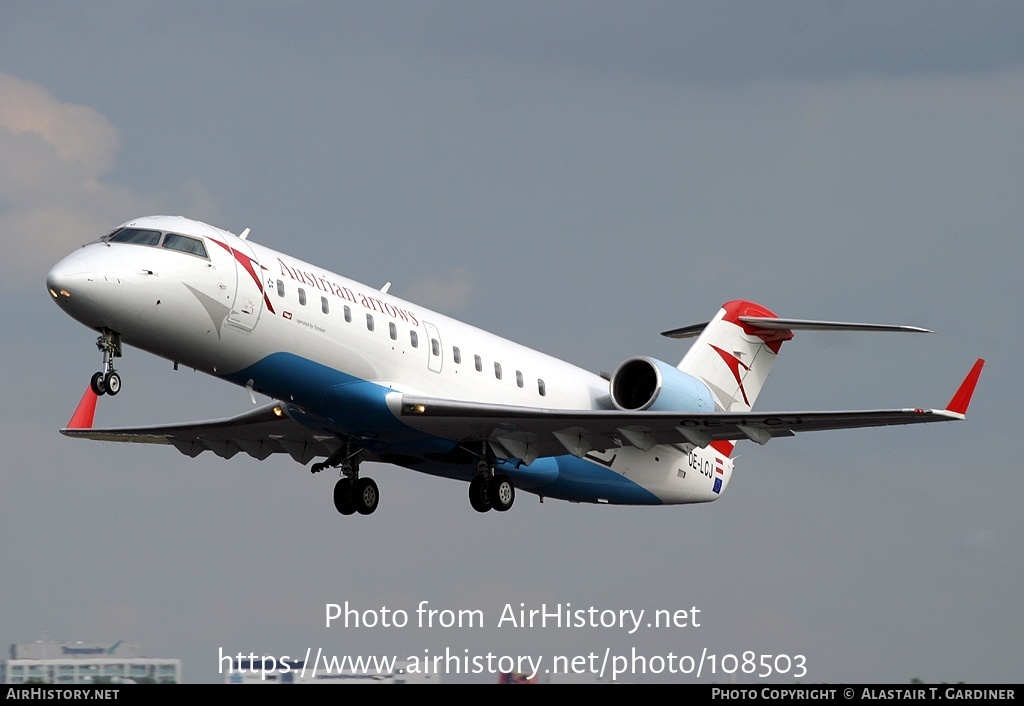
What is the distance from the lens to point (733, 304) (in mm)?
31938

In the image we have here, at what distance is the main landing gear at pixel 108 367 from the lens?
22.6 metres

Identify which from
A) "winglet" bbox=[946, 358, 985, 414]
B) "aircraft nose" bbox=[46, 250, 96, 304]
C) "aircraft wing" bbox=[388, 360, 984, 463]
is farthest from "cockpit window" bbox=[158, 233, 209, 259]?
"winglet" bbox=[946, 358, 985, 414]

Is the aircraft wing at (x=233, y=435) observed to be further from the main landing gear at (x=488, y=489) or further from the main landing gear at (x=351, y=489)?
the main landing gear at (x=488, y=489)

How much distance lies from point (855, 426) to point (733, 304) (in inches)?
306

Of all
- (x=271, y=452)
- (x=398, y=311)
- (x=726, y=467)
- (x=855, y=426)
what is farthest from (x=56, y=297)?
(x=726, y=467)

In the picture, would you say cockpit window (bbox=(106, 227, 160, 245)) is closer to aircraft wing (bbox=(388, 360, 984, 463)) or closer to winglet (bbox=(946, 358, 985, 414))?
aircraft wing (bbox=(388, 360, 984, 463))

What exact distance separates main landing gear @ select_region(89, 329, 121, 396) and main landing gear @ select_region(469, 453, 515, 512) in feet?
21.0

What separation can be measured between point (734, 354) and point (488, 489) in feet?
23.8

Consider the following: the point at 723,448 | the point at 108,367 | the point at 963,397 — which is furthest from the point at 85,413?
the point at 963,397

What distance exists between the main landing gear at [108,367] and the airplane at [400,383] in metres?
0.02

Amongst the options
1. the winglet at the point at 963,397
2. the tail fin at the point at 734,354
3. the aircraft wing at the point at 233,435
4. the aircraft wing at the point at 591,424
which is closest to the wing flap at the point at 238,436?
the aircraft wing at the point at 233,435
